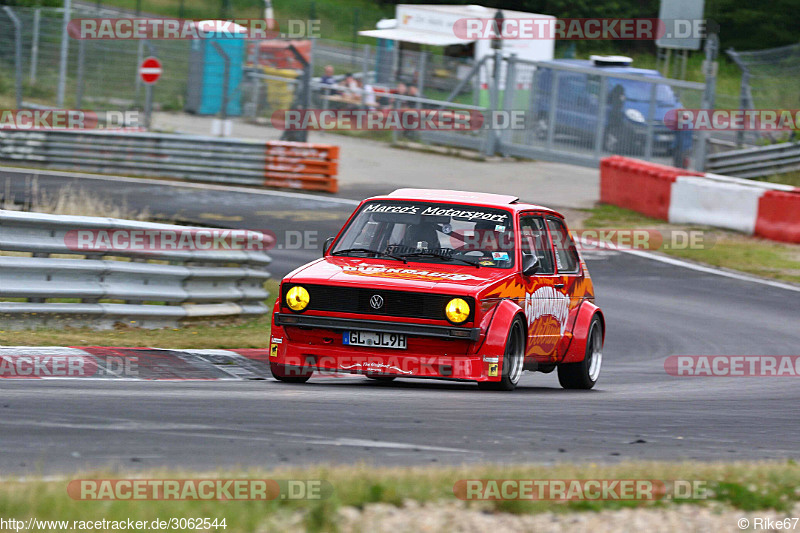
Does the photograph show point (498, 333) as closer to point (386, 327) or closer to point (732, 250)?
point (386, 327)

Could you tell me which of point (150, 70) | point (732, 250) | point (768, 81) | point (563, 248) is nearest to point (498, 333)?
point (563, 248)

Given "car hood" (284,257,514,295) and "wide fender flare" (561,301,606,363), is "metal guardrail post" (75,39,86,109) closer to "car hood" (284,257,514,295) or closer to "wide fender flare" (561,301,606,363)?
"wide fender flare" (561,301,606,363)

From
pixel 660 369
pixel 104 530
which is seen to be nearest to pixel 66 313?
pixel 660 369

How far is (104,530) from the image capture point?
416 centimetres

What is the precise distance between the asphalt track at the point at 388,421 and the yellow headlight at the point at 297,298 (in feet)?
1.94

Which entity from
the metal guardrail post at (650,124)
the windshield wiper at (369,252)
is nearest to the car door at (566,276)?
the windshield wiper at (369,252)

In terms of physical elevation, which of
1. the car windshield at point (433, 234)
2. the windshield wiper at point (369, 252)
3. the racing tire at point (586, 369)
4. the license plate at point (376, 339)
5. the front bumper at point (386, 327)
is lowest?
the racing tire at point (586, 369)

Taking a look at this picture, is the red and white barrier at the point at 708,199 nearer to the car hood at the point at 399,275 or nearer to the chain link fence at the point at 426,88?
the chain link fence at the point at 426,88

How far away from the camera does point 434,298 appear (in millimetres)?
8258

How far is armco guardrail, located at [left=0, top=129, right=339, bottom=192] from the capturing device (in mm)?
24109

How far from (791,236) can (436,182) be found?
8.57 m

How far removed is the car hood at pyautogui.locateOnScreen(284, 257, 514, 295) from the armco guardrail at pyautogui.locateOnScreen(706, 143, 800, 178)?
655 inches

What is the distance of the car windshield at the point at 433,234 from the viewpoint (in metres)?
9.07

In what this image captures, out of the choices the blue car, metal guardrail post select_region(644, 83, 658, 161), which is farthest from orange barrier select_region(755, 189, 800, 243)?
metal guardrail post select_region(644, 83, 658, 161)
